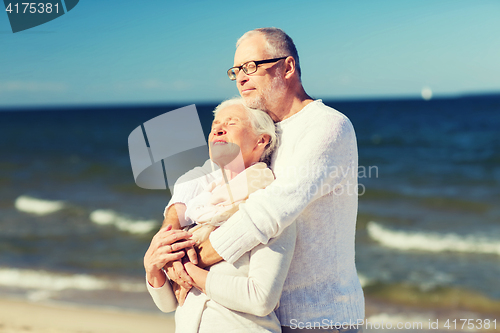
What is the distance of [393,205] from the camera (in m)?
10.4

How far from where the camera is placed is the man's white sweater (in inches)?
64.5

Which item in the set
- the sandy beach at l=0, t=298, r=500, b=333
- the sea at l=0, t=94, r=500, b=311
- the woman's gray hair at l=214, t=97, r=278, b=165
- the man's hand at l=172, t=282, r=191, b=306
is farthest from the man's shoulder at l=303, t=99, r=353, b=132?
the sea at l=0, t=94, r=500, b=311

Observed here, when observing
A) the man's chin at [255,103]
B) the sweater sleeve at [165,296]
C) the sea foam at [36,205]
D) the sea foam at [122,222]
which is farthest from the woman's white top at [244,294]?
the sea foam at [36,205]

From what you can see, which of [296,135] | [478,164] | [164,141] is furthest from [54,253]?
[478,164]

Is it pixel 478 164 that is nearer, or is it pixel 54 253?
pixel 54 253

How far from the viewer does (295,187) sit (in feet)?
5.35

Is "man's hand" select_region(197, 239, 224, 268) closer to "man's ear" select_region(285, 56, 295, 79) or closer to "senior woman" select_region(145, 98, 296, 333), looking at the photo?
"senior woman" select_region(145, 98, 296, 333)

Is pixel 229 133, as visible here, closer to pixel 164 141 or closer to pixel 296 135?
pixel 296 135

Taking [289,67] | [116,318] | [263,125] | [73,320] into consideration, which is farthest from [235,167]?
[73,320]

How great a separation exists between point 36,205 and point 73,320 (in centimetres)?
721

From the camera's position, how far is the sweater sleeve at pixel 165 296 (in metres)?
1.91

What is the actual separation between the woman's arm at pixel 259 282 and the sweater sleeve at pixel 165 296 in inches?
11.8

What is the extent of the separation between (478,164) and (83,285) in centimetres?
1474

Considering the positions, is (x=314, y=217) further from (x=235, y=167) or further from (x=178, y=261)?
(x=178, y=261)
